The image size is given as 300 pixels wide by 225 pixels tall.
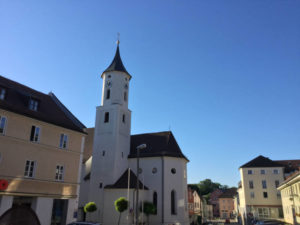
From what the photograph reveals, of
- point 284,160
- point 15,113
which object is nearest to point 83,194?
point 15,113

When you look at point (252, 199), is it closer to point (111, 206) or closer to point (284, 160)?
point (284, 160)

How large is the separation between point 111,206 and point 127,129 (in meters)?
11.7

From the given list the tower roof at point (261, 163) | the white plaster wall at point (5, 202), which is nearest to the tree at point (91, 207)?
the white plaster wall at point (5, 202)

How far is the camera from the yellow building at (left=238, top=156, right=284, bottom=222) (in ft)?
176

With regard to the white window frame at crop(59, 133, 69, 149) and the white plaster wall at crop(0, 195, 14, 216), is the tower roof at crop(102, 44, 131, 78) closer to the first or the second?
the white window frame at crop(59, 133, 69, 149)

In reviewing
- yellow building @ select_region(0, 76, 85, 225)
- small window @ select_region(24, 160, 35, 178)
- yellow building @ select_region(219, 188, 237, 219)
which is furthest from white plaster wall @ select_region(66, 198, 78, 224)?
yellow building @ select_region(219, 188, 237, 219)

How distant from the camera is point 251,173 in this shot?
56.3 meters

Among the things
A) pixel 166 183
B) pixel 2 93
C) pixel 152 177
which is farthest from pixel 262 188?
pixel 2 93

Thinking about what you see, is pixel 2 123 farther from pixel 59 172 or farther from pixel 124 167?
pixel 124 167

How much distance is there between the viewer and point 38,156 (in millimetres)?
20797

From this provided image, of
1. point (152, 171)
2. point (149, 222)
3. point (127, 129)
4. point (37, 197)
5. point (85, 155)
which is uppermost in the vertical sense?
point (127, 129)

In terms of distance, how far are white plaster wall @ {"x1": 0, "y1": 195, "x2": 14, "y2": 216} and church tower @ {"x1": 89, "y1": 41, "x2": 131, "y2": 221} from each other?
16.8m

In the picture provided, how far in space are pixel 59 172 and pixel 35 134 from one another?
396 centimetres

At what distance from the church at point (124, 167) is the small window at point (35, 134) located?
14983 millimetres
